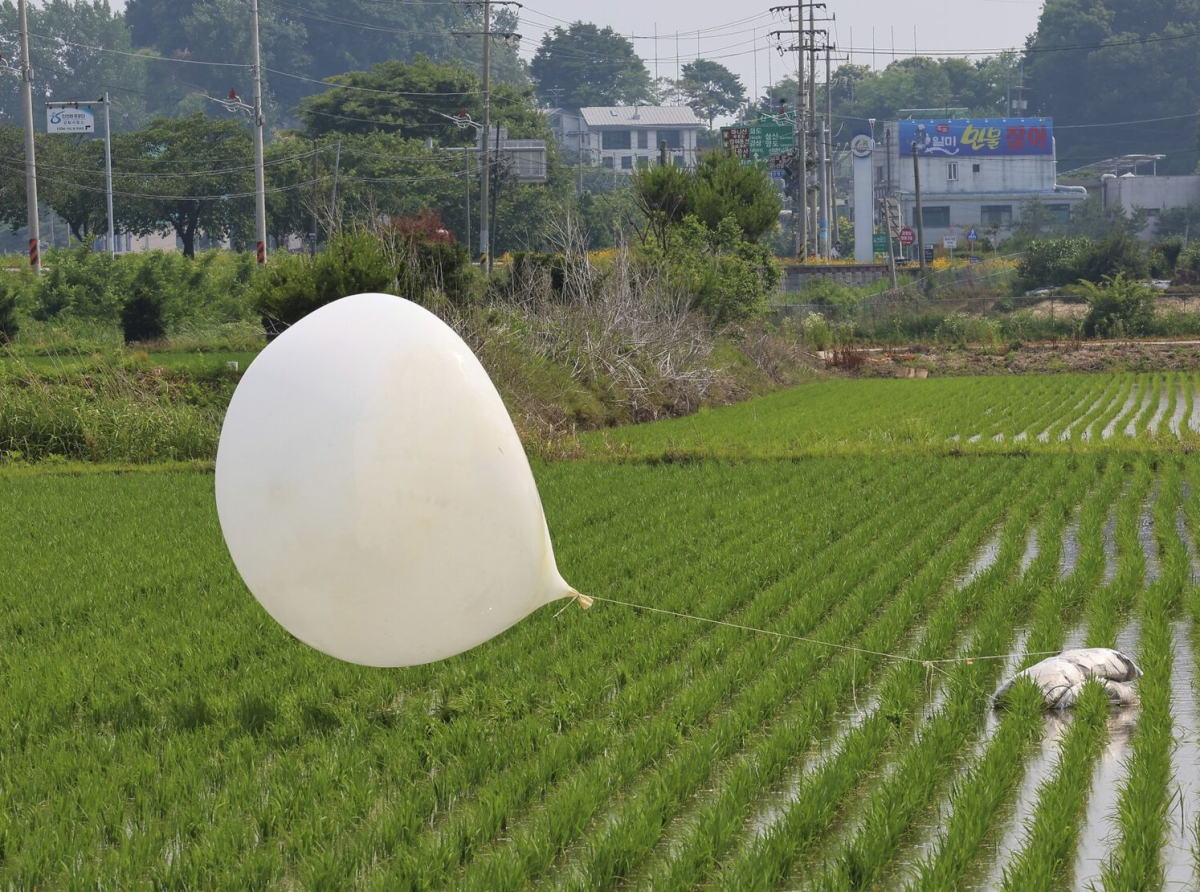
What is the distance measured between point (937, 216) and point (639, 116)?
40.2 m

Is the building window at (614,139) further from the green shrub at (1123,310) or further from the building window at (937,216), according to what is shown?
the green shrub at (1123,310)

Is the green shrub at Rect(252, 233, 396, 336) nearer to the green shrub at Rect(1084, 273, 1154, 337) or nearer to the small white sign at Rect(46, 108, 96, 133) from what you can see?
the green shrub at Rect(1084, 273, 1154, 337)

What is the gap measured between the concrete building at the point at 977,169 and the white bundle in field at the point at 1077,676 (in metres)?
85.2

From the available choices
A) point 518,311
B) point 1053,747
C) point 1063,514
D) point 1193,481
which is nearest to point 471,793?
point 1053,747

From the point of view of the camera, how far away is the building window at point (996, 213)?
90.6 metres

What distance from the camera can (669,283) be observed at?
28656mm

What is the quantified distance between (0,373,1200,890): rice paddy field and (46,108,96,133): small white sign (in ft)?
160

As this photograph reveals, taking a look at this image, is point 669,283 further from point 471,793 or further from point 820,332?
point 471,793

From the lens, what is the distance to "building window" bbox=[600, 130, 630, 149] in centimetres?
12412

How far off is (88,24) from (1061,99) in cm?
8054

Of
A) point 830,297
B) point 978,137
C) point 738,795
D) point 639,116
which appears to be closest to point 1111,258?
point 830,297

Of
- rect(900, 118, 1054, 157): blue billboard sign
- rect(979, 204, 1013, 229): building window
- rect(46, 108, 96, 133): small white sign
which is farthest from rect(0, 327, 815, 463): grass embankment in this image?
rect(979, 204, 1013, 229): building window

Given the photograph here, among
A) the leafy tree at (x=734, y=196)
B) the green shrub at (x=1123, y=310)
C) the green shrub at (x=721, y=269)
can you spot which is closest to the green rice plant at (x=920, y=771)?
the green shrub at (x=721, y=269)

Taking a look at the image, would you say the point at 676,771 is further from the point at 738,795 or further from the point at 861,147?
the point at 861,147
